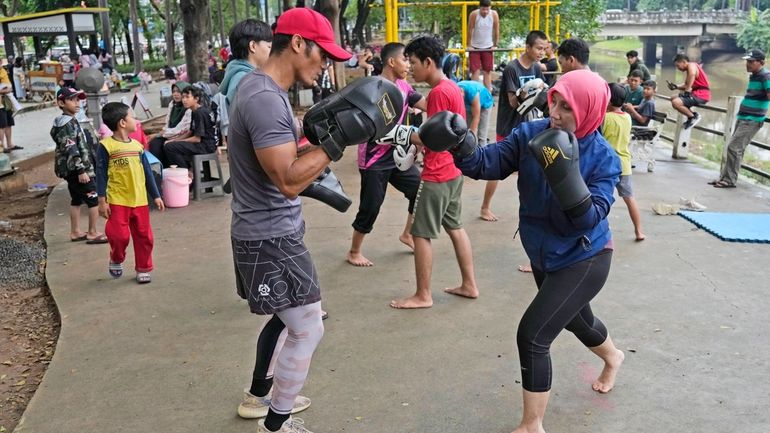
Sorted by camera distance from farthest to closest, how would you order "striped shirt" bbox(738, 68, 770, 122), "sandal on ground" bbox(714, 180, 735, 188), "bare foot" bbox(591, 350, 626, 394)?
"sandal on ground" bbox(714, 180, 735, 188) < "striped shirt" bbox(738, 68, 770, 122) < "bare foot" bbox(591, 350, 626, 394)

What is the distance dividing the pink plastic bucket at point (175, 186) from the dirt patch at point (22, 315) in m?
1.31

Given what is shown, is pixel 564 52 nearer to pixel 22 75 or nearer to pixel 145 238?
pixel 145 238

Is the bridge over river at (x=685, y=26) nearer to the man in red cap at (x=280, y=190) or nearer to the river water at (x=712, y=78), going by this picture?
the river water at (x=712, y=78)

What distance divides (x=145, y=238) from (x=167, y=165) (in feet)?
9.36

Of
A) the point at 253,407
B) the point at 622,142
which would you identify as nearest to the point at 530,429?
the point at 253,407

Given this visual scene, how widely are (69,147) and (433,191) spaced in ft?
11.8

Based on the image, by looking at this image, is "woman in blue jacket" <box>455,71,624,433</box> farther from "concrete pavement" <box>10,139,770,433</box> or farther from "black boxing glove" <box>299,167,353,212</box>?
"black boxing glove" <box>299,167,353,212</box>

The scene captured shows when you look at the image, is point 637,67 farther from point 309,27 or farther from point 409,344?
point 309,27

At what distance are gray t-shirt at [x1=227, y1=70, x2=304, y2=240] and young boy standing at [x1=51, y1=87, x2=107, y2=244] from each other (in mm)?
4065

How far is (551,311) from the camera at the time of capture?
2.96m

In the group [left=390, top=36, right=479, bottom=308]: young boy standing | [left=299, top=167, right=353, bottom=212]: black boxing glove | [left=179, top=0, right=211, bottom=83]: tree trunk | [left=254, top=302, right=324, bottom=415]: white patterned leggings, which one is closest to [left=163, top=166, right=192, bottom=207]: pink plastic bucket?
[left=390, top=36, right=479, bottom=308]: young boy standing

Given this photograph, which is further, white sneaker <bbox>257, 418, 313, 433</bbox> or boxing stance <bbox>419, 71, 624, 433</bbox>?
white sneaker <bbox>257, 418, 313, 433</bbox>

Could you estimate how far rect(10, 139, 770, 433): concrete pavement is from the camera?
3445 mm

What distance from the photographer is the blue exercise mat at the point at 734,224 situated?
20.5ft
